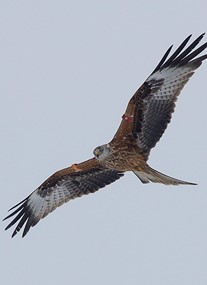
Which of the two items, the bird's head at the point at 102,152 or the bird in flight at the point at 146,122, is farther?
the bird's head at the point at 102,152

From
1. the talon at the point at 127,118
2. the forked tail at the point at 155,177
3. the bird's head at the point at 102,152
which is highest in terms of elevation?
the talon at the point at 127,118

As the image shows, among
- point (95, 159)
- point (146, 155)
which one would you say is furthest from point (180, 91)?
point (95, 159)

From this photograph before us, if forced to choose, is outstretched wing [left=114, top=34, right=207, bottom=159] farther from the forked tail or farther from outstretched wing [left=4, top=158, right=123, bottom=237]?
outstretched wing [left=4, top=158, right=123, bottom=237]

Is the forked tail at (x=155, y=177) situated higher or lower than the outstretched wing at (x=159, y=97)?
lower

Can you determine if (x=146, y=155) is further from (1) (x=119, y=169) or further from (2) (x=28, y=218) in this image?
(2) (x=28, y=218)

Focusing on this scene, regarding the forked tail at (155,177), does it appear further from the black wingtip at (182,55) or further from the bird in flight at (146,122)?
the black wingtip at (182,55)

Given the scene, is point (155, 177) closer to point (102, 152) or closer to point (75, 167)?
point (102, 152)

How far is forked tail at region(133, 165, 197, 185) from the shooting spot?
11.3 metres

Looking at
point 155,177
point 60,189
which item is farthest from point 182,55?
point 60,189

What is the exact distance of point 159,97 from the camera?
1144 centimetres

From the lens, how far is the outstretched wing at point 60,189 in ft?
42.0

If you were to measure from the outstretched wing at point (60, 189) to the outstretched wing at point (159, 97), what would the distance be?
51.7 inches

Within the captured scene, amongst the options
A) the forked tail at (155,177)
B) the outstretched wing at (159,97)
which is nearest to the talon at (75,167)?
the forked tail at (155,177)

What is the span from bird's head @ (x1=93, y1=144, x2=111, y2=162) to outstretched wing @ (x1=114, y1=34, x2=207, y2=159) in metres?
0.36
